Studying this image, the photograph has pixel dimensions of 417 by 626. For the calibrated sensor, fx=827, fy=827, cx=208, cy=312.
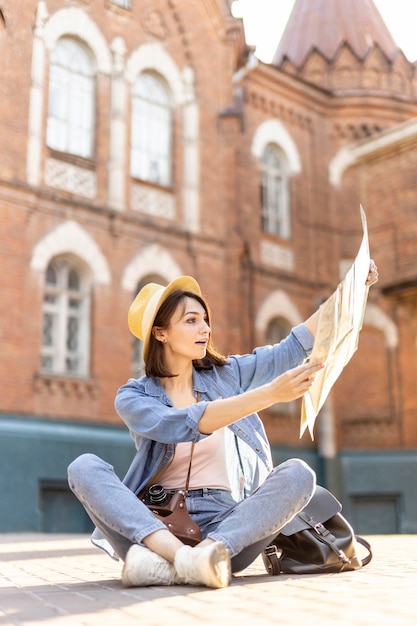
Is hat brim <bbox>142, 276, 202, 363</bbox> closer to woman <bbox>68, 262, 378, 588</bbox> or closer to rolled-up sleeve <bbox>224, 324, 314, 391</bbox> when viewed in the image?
woman <bbox>68, 262, 378, 588</bbox>

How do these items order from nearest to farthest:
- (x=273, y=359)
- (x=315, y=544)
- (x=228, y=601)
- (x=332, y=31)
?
(x=228, y=601)
(x=315, y=544)
(x=273, y=359)
(x=332, y=31)

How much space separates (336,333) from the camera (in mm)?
3455

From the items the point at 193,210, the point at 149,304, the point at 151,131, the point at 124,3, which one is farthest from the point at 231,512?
the point at 124,3

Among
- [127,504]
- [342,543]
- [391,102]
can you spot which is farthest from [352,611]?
[391,102]

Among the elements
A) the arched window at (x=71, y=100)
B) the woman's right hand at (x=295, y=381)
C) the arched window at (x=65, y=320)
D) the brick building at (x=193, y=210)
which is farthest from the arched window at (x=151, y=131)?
the woman's right hand at (x=295, y=381)

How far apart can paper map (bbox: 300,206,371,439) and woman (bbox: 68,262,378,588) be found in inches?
3.9

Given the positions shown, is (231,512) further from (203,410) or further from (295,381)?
(295,381)

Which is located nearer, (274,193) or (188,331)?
(188,331)

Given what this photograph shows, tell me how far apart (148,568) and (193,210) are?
42.2ft

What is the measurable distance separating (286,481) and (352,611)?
3.35 feet

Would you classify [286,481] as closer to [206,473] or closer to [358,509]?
[206,473]

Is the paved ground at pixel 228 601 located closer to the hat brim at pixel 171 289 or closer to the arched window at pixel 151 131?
the hat brim at pixel 171 289

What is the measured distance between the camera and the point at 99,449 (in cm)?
1346

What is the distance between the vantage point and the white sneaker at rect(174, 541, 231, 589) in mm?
3361
